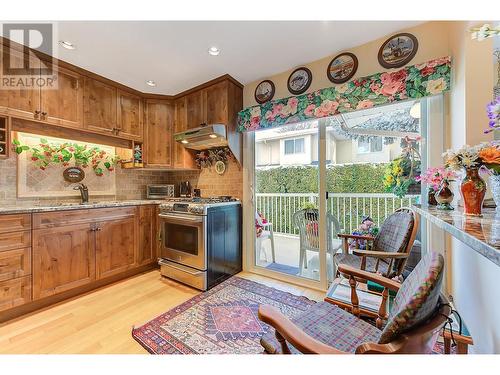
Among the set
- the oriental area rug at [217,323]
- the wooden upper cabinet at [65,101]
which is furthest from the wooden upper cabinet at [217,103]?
the oriental area rug at [217,323]

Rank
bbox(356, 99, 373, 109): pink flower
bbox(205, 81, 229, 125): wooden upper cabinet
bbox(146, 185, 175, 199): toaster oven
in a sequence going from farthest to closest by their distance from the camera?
bbox(146, 185, 175, 199): toaster oven < bbox(205, 81, 229, 125): wooden upper cabinet < bbox(356, 99, 373, 109): pink flower

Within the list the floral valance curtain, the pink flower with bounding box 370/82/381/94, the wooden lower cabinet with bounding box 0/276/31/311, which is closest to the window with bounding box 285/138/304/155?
the floral valance curtain

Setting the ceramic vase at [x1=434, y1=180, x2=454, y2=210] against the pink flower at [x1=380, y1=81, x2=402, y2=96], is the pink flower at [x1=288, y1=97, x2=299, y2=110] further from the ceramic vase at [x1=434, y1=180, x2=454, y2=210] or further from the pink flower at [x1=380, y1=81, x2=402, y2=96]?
the ceramic vase at [x1=434, y1=180, x2=454, y2=210]

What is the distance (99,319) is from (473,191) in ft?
9.28

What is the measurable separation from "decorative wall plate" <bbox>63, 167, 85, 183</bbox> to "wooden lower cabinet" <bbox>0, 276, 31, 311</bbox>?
1.20 m

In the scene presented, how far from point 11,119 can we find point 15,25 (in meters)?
0.83

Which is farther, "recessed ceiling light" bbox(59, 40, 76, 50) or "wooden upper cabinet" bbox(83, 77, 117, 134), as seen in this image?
"wooden upper cabinet" bbox(83, 77, 117, 134)

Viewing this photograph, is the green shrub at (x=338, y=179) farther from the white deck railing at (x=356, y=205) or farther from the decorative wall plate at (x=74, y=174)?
the decorative wall plate at (x=74, y=174)

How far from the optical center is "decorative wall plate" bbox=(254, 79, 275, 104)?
256cm

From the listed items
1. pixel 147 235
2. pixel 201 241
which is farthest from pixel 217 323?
pixel 147 235

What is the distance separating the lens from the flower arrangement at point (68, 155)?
90.8 inches

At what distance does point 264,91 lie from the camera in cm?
262

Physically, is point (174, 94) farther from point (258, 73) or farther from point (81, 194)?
point (81, 194)

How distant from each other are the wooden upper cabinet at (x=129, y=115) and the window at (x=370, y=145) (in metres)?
2.88
